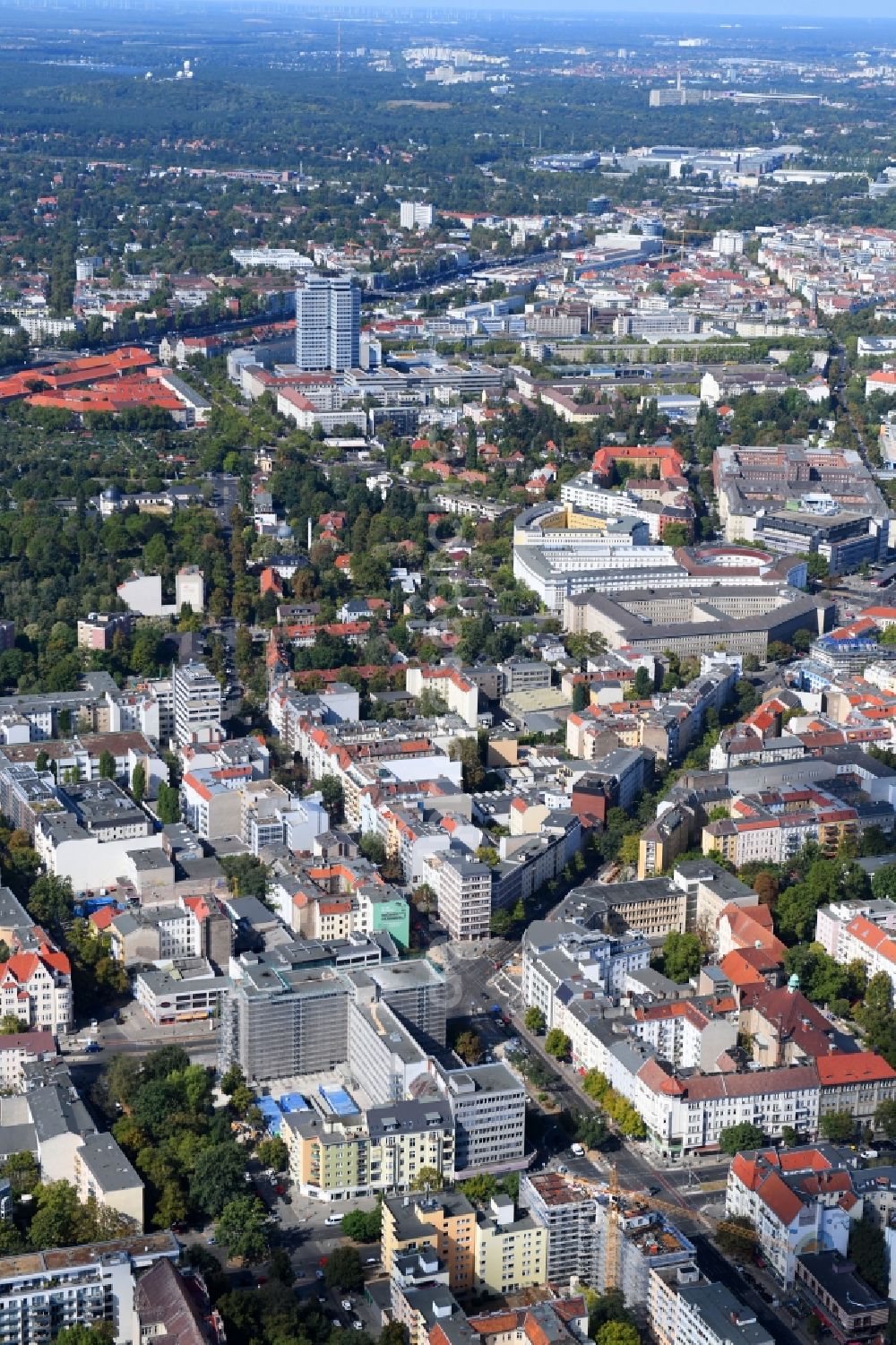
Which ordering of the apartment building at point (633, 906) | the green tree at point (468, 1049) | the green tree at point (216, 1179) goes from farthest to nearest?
the apartment building at point (633, 906) → the green tree at point (468, 1049) → the green tree at point (216, 1179)

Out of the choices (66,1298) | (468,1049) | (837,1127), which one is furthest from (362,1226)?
(837,1127)

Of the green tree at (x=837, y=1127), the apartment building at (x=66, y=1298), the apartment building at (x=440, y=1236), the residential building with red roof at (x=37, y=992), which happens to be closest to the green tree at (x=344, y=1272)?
the apartment building at (x=440, y=1236)

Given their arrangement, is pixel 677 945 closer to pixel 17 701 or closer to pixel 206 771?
pixel 206 771

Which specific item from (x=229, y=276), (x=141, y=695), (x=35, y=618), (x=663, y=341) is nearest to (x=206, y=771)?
(x=141, y=695)

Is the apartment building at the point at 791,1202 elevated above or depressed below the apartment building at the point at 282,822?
below

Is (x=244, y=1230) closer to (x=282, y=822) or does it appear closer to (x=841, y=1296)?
(x=841, y=1296)

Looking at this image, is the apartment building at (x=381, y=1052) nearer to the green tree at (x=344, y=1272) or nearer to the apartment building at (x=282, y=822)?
the green tree at (x=344, y=1272)
